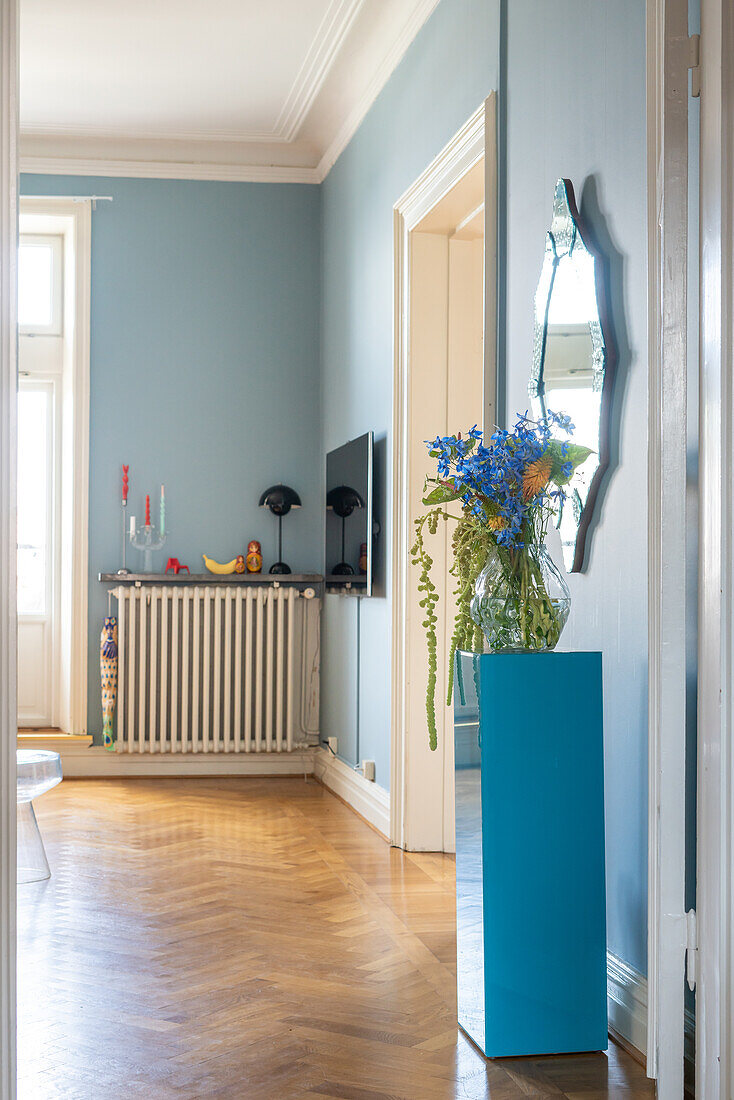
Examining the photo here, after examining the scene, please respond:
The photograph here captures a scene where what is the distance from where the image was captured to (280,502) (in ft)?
20.5

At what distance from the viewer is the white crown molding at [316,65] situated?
15.2 ft

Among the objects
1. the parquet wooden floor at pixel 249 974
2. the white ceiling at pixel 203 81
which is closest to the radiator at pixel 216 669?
the parquet wooden floor at pixel 249 974

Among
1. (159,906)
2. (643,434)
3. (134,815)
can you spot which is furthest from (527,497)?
(134,815)

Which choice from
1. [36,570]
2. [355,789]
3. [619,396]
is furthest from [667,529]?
[36,570]

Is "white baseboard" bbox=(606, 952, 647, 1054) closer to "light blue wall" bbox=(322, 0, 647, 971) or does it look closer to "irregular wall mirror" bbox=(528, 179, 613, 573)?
"light blue wall" bbox=(322, 0, 647, 971)

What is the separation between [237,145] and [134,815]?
3.67m

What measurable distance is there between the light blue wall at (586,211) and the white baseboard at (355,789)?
0.37 ft

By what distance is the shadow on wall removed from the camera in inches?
102

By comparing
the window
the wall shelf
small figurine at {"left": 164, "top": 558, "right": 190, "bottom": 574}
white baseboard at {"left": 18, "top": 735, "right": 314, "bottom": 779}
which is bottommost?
white baseboard at {"left": 18, "top": 735, "right": 314, "bottom": 779}

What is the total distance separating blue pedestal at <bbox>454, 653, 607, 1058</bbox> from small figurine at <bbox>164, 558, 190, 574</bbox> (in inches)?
155

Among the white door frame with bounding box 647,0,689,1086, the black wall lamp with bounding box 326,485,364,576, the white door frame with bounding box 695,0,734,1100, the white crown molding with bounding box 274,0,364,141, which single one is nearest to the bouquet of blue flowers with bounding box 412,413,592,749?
the white door frame with bounding box 647,0,689,1086

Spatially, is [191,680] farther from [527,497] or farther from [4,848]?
[4,848]

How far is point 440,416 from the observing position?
4531 mm

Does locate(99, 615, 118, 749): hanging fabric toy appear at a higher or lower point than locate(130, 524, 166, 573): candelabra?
lower
